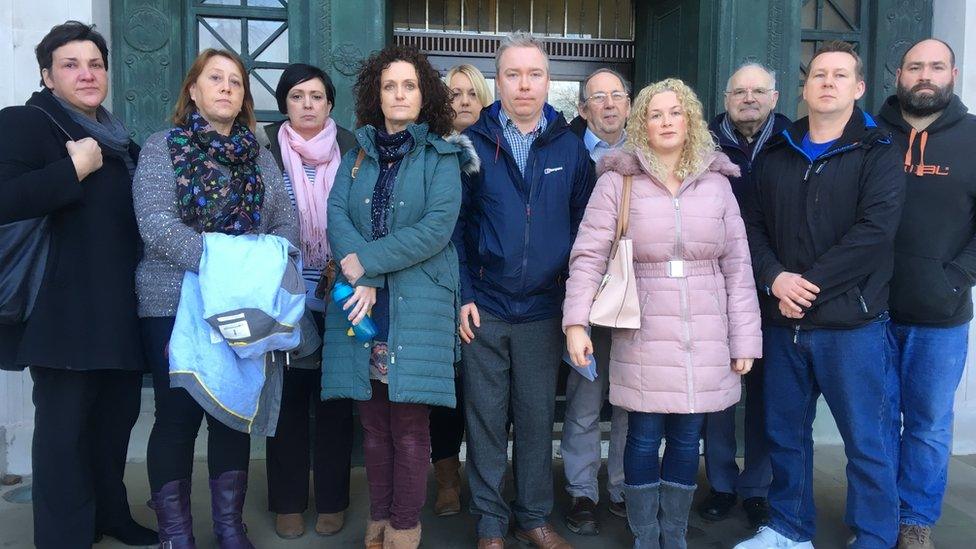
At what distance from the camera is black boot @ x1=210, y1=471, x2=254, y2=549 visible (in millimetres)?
3141

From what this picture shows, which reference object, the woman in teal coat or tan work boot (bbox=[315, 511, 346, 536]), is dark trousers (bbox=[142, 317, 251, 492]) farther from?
tan work boot (bbox=[315, 511, 346, 536])

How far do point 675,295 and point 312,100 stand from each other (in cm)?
188

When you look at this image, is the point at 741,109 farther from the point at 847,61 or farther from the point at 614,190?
the point at 614,190

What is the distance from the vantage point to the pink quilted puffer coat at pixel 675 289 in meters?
3.03

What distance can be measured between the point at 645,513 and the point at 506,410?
74 cm

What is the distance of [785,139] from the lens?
3318 millimetres

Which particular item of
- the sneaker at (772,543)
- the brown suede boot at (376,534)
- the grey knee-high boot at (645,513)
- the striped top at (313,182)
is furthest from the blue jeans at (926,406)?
the striped top at (313,182)

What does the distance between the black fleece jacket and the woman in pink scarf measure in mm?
2589

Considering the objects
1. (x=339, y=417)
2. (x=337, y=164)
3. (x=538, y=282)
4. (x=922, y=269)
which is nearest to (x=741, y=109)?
(x=922, y=269)

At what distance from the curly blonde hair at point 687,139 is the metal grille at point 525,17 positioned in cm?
311

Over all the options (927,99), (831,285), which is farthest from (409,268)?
(927,99)

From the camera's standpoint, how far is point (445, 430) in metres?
3.94

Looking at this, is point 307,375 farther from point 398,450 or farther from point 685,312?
point 685,312

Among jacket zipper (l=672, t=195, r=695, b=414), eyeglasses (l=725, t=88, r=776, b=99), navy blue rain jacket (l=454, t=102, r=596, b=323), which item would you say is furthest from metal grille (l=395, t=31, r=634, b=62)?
jacket zipper (l=672, t=195, r=695, b=414)
